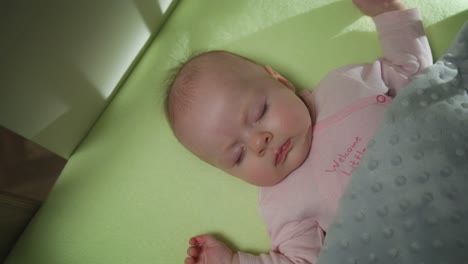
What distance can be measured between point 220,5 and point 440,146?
769mm

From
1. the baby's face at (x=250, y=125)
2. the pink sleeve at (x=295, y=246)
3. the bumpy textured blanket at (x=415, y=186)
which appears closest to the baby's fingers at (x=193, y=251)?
the pink sleeve at (x=295, y=246)

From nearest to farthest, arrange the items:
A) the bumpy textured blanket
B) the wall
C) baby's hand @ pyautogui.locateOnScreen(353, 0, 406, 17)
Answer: the bumpy textured blanket < the wall < baby's hand @ pyautogui.locateOnScreen(353, 0, 406, 17)

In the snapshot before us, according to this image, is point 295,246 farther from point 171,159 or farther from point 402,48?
point 402,48

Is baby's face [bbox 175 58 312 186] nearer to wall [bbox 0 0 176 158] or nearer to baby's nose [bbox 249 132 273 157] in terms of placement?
baby's nose [bbox 249 132 273 157]

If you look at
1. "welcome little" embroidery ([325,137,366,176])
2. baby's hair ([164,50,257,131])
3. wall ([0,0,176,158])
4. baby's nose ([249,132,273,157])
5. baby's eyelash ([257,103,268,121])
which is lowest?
"welcome little" embroidery ([325,137,366,176])

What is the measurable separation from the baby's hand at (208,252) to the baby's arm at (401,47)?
1.79 feet

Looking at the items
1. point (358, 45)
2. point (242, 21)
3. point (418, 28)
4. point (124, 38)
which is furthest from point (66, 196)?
point (418, 28)

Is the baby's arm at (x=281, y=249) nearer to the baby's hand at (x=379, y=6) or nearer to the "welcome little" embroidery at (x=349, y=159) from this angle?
the "welcome little" embroidery at (x=349, y=159)

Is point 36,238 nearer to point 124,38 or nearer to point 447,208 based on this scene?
point 124,38

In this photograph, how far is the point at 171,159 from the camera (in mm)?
1060

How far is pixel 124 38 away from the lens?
1043 millimetres

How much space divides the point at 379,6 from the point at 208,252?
74cm

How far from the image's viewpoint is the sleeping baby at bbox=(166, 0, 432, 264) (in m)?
0.83

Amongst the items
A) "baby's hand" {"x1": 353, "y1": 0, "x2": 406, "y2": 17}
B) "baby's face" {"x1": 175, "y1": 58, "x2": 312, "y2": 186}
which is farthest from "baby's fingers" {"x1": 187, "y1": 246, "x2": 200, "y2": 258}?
"baby's hand" {"x1": 353, "y1": 0, "x2": 406, "y2": 17}
